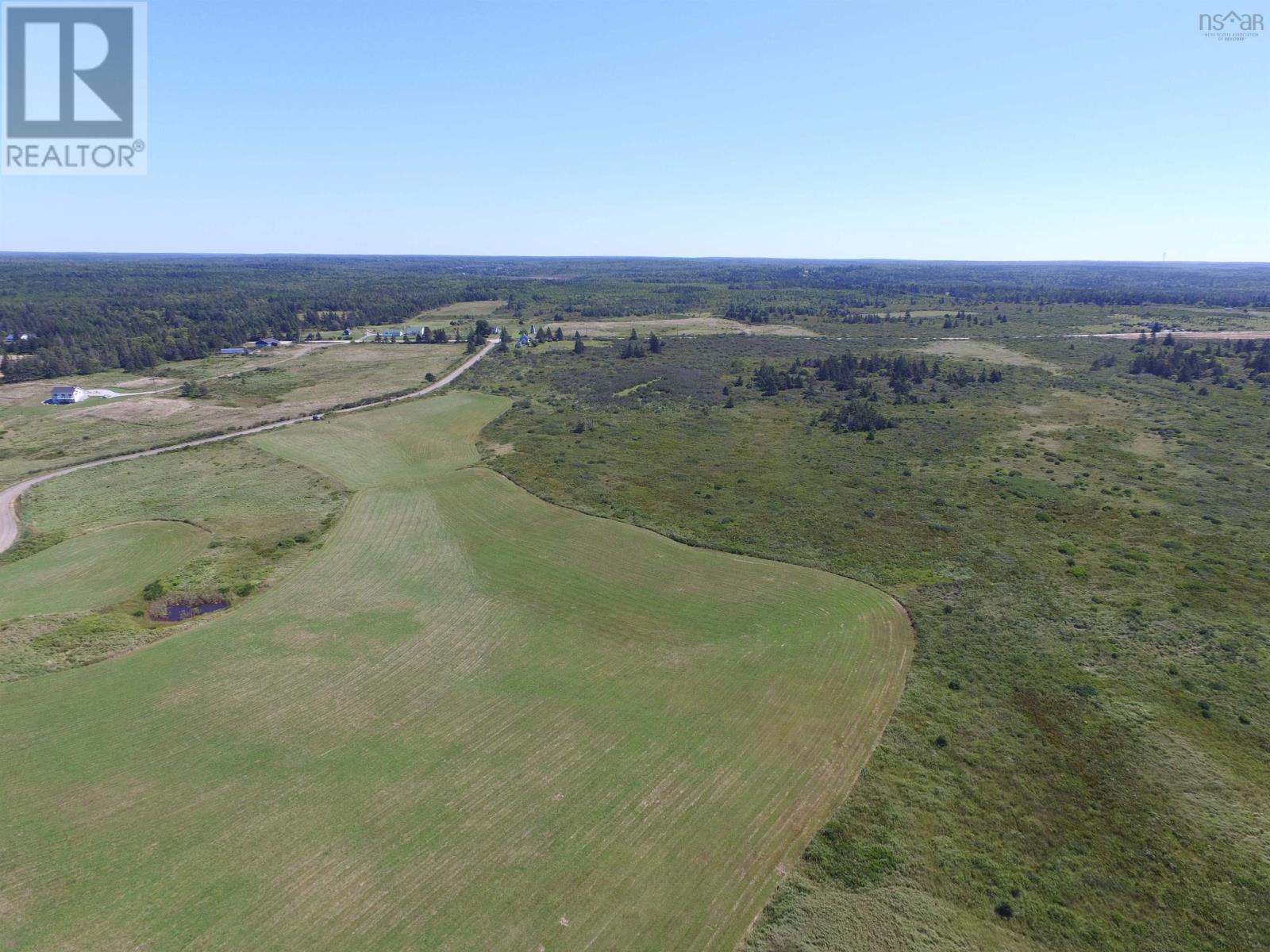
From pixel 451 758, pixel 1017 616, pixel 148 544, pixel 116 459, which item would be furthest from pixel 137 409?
pixel 1017 616

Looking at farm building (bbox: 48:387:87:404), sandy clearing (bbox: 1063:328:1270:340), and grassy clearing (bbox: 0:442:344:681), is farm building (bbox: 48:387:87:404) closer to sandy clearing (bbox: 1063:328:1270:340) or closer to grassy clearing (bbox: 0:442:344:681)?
grassy clearing (bbox: 0:442:344:681)

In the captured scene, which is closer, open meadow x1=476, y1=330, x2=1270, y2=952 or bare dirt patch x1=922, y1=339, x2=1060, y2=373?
open meadow x1=476, y1=330, x2=1270, y2=952

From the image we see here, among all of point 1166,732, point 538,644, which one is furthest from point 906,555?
point 538,644

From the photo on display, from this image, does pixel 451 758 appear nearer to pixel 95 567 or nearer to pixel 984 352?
pixel 95 567

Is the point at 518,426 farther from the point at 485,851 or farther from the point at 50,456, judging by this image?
the point at 485,851

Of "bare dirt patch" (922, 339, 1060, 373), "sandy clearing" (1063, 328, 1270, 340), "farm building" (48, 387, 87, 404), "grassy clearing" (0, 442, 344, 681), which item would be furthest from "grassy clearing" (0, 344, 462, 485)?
"sandy clearing" (1063, 328, 1270, 340)

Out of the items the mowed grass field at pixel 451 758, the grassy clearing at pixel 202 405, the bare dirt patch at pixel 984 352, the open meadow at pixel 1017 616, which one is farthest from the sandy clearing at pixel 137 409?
the bare dirt patch at pixel 984 352

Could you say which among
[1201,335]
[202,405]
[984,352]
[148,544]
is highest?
[1201,335]
